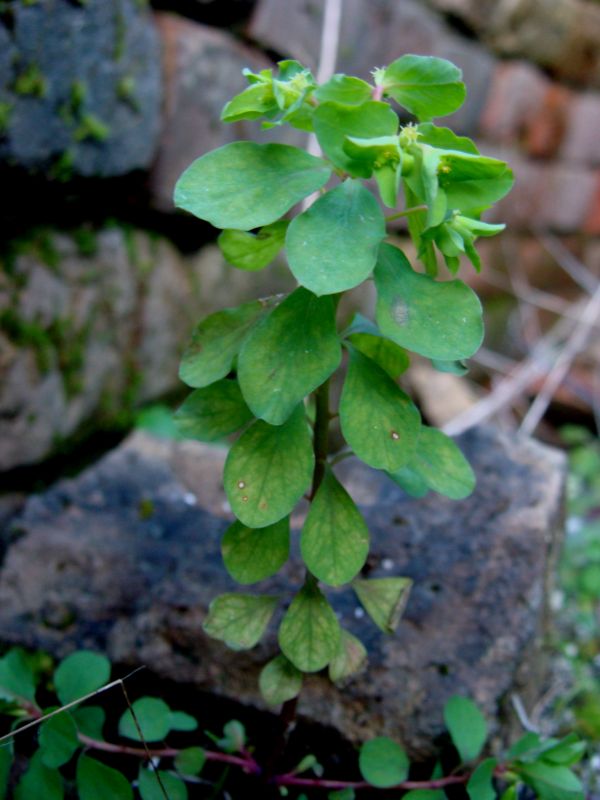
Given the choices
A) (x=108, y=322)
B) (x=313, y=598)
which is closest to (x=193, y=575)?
(x=313, y=598)

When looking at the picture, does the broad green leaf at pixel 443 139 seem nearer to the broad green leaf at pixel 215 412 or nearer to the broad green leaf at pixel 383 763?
the broad green leaf at pixel 215 412

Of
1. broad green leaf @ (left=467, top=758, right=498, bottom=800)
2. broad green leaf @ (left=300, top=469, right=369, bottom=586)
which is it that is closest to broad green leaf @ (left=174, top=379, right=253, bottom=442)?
broad green leaf @ (left=300, top=469, right=369, bottom=586)

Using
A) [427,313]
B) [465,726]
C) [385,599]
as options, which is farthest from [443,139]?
[465,726]

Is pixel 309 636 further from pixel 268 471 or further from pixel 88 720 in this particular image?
pixel 88 720

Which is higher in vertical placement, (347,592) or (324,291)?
(324,291)

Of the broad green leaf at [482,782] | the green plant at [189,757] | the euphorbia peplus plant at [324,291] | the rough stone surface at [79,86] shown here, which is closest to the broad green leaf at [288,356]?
the euphorbia peplus plant at [324,291]

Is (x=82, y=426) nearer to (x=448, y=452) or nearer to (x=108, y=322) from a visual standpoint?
(x=108, y=322)

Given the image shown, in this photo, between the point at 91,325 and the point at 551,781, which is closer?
the point at 551,781
